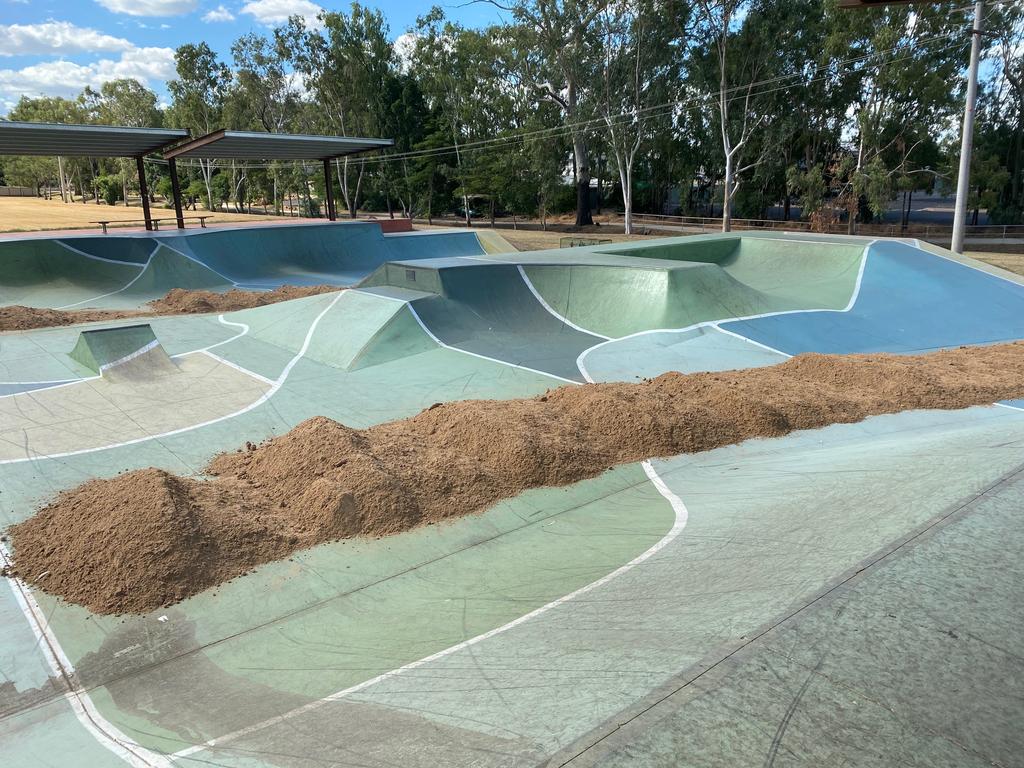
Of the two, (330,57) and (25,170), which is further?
(25,170)

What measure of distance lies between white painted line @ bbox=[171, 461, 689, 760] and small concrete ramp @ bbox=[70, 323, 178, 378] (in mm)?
8356

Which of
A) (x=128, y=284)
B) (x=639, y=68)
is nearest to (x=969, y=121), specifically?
(x=639, y=68)

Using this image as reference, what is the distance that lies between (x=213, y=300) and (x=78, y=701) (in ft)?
51.4

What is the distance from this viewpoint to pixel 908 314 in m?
14.4

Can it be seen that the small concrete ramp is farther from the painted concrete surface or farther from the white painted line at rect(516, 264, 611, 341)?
the white painted line at rect(516, 264, 611, 341)

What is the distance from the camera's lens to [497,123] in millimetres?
45906

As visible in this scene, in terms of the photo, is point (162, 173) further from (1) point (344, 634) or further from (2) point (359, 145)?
(1) point (344, 634)

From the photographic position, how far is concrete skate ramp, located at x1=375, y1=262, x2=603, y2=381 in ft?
38.9

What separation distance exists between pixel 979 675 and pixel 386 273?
13.8m

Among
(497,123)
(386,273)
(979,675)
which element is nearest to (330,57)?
(497,123)

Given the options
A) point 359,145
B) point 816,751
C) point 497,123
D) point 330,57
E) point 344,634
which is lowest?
point 344,634

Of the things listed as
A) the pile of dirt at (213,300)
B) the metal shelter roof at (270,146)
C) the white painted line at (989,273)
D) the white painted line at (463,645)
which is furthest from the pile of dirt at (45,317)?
the white painted line at (989,273)

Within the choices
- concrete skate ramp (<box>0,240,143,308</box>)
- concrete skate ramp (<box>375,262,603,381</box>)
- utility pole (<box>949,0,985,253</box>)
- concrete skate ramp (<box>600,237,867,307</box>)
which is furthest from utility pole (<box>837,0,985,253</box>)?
concrete skate ramp (<box>0,240,143,308</box>)

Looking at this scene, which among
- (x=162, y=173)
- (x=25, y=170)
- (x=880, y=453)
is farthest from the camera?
(x=25, y=170)
